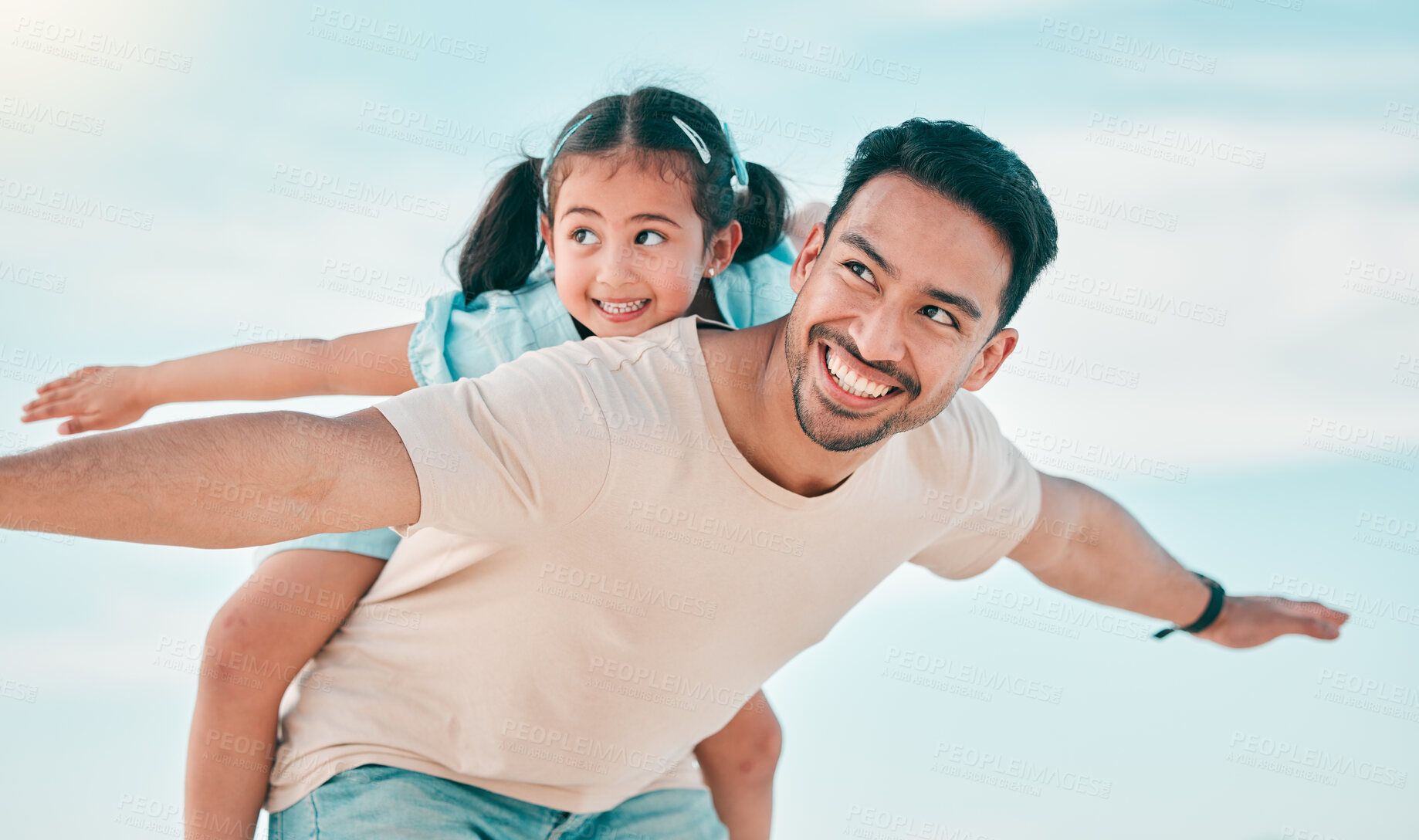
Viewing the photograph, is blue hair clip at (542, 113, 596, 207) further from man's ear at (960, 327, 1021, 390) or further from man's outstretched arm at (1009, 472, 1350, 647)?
man's outstretched arm at (1009, 472, 1350, 647)

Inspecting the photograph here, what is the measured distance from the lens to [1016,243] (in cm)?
201

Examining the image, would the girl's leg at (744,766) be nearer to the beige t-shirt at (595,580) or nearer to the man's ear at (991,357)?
the beige t-shirt at (595,580)

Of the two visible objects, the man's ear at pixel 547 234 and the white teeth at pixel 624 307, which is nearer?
the white teeth at pixel 624 307

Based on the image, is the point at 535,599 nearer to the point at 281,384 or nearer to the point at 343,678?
the point at 343,678

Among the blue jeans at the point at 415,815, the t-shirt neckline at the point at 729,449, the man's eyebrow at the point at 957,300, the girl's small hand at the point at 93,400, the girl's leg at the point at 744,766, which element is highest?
the man's eyebrow at the point at 957,300

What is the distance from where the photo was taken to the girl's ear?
246 centimetres

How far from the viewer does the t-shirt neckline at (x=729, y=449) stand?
185 centimetres

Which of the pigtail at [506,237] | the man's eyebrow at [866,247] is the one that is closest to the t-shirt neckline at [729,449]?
the man's eyebrow at [866,247]

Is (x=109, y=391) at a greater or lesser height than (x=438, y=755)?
greater

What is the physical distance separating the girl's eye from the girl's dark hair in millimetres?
603

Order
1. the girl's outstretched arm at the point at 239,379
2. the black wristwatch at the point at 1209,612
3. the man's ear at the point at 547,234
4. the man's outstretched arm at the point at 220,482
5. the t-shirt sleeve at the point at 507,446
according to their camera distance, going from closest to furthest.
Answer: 1. the man's outstretched arm at the point at 220,482
2. the t-shirt sleeve at the point at 507,446
3. the girl's outstretched arm at the point at 239,379
4. the man's ear at the point at 547,234
5. the black wristwatch at the point at 1209,612

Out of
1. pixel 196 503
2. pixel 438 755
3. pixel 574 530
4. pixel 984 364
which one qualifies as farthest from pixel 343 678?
pixel 984 364

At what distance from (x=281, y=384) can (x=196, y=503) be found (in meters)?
1.13

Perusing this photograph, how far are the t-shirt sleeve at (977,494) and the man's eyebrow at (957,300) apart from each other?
300 millimetres
